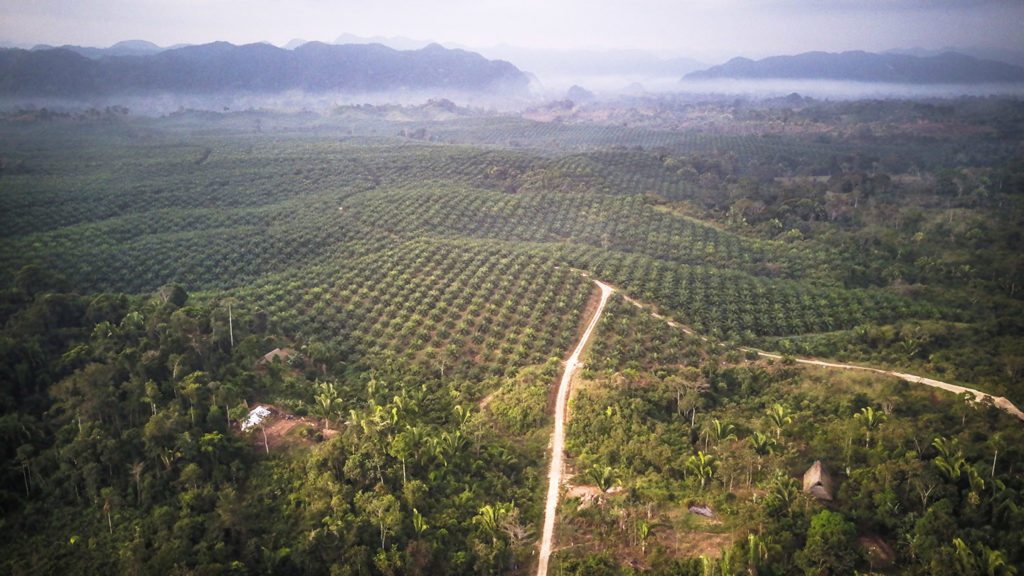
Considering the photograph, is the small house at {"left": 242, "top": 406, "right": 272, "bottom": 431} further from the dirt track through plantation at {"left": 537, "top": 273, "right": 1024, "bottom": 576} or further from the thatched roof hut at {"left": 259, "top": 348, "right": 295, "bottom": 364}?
the dirt track through plantation at {"left": 537, "top": 273, "right": 1024, "bottom": 576}

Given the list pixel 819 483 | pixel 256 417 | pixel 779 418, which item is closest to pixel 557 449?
pixel 779 418

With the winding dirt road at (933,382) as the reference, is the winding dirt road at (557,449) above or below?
below

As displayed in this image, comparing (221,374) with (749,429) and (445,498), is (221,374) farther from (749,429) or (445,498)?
(749,429)

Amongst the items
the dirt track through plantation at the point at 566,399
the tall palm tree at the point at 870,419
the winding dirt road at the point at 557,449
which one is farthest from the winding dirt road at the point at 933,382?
the winding dirt road at the point at 557,449

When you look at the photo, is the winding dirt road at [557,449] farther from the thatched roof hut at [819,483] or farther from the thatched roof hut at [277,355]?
the thatched roof hut at [277,355]

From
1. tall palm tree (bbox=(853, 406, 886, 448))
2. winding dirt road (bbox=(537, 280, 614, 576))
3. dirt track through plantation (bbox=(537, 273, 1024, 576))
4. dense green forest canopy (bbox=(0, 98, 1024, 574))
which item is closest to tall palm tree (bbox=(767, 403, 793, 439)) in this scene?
dense green forest canopy (bbox=(0, 98, 1024, 574))
